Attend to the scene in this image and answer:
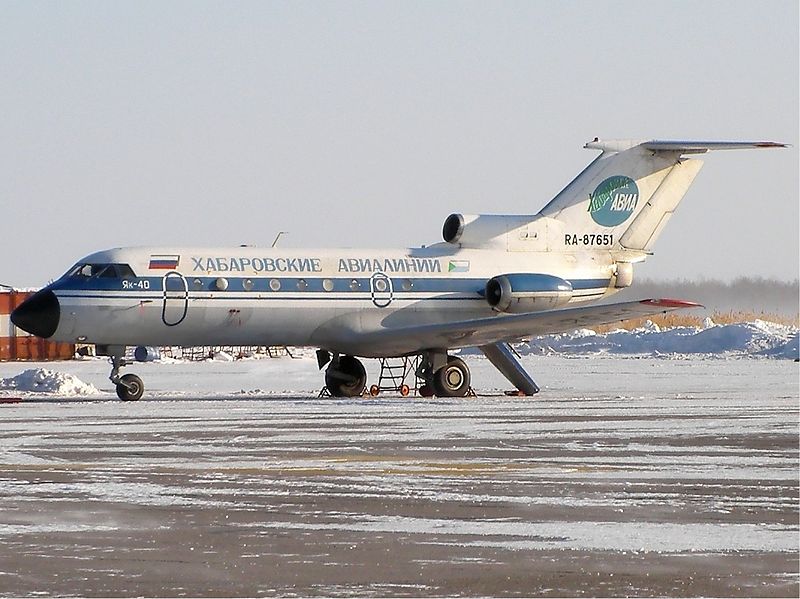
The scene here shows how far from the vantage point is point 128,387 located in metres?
29.0

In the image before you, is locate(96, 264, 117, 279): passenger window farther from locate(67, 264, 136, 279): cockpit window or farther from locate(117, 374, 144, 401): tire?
locate(117, 374, 144, 401): tire

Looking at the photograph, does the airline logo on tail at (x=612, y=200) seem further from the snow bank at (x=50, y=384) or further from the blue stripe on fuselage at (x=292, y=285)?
the snow bank at (x=50, y=384)

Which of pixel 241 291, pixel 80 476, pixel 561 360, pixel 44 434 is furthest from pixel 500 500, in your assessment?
pixel 561 360

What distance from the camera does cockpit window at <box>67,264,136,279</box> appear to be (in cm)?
2994

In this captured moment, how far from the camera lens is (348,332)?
31750 millimetres

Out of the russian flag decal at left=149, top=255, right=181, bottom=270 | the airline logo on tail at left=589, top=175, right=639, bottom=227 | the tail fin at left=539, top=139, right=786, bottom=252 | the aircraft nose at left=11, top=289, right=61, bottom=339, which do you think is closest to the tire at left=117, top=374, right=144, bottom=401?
the aircraft nose at left=11, top=289, right=61, bottom=339

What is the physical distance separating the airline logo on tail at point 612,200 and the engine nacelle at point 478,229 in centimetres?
156

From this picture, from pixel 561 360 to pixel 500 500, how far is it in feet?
134

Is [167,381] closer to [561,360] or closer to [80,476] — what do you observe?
[561,360]

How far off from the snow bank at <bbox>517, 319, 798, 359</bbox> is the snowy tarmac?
33.1 m

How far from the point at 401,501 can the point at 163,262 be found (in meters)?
18.8

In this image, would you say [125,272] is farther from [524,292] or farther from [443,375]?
[524,292]

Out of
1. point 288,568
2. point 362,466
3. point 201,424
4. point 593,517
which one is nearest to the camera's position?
point 288,568

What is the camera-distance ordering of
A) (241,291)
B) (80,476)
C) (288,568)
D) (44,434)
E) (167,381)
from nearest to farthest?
1. (288,568)
2. (80,476)
3. (44,434)
4. (241,291)
5. (167,381)
